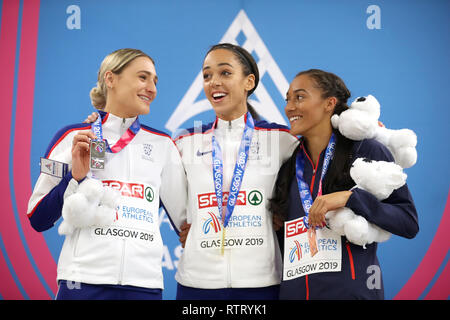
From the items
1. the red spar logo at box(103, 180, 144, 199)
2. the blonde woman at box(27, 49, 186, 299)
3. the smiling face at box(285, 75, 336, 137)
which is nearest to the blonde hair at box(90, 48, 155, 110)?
the blonde woman at box(27, 49, 186, 299)

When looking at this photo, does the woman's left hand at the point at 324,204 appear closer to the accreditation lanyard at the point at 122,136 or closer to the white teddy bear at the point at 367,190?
the white teddy bear at the point at 367,190

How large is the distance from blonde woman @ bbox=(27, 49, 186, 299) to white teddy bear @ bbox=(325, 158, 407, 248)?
0.82 meters

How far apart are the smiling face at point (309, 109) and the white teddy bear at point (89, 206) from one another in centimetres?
93

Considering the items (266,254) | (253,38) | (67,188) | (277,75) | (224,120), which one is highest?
(253,38)

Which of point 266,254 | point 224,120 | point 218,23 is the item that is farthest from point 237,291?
point 218,23

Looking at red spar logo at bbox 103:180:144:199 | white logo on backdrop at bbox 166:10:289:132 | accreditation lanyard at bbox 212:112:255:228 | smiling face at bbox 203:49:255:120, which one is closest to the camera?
red spar logo at bbox 103:180:144:199

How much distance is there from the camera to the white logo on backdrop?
393cm

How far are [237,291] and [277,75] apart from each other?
2.09m

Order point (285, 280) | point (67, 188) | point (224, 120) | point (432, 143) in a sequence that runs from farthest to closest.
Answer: point (432, 143) → point (224, 120) → point (285, 280) → point (67, 188)

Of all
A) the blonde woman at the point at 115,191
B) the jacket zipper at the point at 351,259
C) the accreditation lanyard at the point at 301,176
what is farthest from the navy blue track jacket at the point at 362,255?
the blonde woman at the point at 115,191

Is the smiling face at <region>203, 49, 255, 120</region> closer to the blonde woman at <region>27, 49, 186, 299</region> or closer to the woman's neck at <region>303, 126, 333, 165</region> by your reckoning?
the blonde woman at <region>27, 49, 186, 299</region>

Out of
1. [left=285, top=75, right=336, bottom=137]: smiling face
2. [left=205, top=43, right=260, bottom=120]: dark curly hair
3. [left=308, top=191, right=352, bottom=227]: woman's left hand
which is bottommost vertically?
[left=308, top=191, right=352, bottom=227]: woman's left hand

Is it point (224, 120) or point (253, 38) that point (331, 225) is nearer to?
point (224, 120)

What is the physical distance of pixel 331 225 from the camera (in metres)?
A: 2.17
